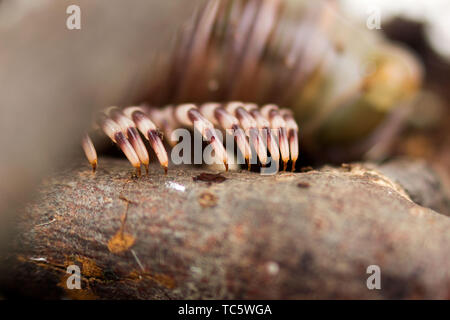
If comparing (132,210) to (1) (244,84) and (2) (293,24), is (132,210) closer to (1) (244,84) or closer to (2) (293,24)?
(1) (244,84)

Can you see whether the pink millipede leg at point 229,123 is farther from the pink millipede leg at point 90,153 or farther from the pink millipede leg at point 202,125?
the pink millipede leg at point 90,153

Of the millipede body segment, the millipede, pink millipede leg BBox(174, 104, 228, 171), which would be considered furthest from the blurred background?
pink millipede leg BBox(174, 104, 228, 171)

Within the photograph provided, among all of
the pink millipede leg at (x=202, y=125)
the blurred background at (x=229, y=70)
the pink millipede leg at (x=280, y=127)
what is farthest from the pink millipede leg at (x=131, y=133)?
the pink millipede leg at (x=280, y=127)

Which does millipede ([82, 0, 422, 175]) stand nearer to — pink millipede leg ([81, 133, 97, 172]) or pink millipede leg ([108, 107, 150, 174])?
pink millipede leg ([108, 107, 150, 174])

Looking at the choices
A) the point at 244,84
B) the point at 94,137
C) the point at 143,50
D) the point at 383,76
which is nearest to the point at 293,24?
the point at 244,84
